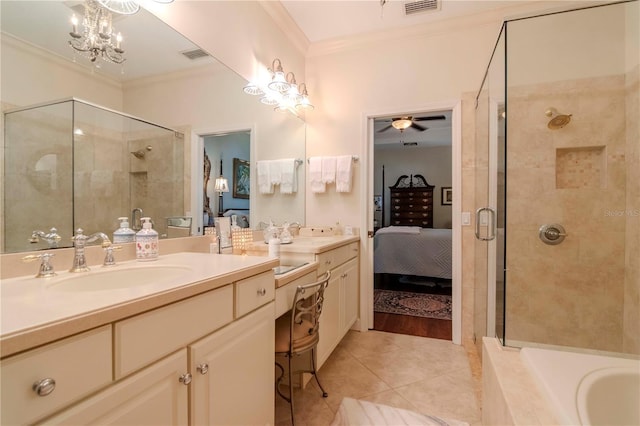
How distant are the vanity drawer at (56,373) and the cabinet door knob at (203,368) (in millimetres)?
276

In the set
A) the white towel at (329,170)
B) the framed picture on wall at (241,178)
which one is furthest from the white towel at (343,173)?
the framed picture on wall at (241,178)

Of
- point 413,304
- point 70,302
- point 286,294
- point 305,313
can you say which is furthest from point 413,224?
point 70,302

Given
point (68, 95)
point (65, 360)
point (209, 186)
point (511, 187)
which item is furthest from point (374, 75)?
point (65, 360)

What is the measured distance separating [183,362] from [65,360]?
32cm

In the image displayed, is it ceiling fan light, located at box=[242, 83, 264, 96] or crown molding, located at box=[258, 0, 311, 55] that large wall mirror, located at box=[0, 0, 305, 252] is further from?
crown molding, located at box=[258, 0, 311, 55]

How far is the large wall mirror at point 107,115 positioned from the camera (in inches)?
38.0

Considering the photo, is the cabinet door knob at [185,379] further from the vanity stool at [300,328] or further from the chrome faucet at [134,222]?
the chrome faucet at [134,222]

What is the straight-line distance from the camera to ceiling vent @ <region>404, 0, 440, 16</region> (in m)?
2.31

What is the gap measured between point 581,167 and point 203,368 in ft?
8.36

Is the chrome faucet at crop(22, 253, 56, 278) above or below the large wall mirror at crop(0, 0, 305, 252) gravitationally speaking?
below

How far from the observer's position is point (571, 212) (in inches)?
78.7

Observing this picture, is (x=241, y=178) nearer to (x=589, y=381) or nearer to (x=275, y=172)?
(x=275, y=172)

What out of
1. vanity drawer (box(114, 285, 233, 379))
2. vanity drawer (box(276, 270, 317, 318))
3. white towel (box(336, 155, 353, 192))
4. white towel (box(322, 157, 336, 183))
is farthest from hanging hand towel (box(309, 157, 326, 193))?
vanity drawer (box(114, 285, 233, 379))

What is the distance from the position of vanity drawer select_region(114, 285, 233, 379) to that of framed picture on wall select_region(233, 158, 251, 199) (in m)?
1.24
